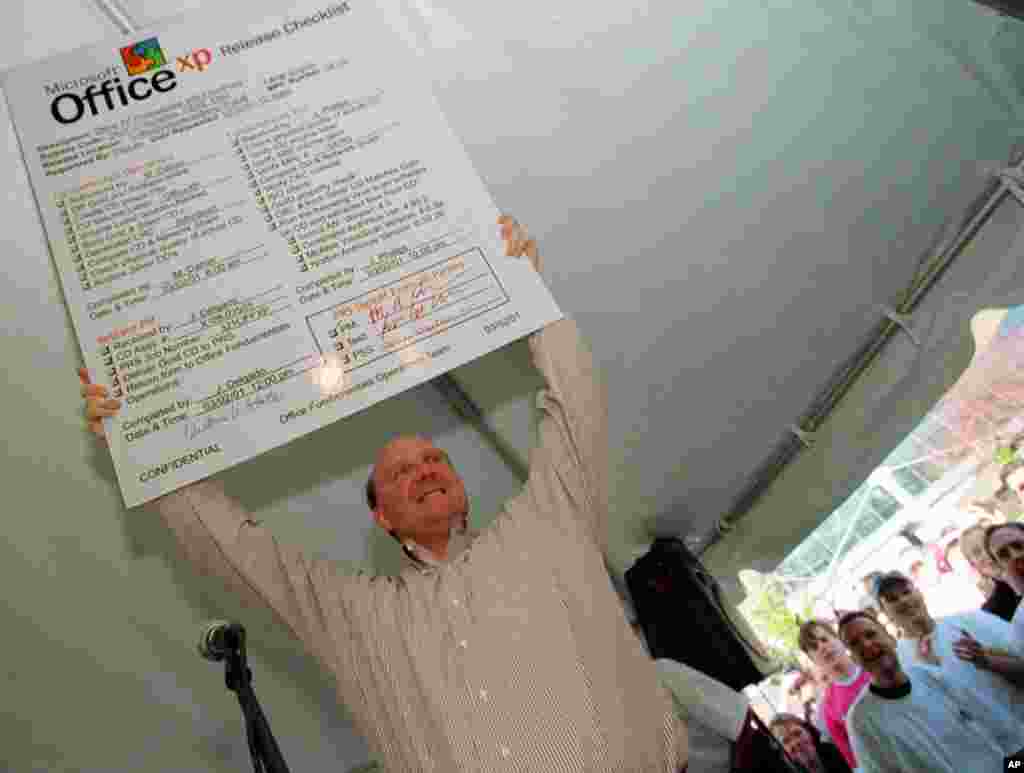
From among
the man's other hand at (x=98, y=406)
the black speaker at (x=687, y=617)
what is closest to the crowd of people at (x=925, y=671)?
the black speaker at (x=687, y=617)

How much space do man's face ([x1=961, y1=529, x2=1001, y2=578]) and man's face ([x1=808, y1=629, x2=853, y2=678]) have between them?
27 cm

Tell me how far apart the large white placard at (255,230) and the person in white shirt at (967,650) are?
0.85 metres

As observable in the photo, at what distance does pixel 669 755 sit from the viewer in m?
0.73

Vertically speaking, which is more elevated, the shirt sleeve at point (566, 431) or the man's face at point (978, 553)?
the shirt sleeve at point (566, 431)

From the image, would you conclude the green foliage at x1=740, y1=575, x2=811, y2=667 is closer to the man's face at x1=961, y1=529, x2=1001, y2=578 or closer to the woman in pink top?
the woman in pink top

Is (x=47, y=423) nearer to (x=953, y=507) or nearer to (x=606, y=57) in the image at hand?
(x=606, y=57)

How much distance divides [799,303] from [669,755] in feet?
2.87

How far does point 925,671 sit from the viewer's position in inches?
43.0

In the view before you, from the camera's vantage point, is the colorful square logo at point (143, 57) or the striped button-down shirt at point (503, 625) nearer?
the striped button-down shirt at point (503, 625)

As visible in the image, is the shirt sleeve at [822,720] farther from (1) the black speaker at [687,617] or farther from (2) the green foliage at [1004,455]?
(2) the green foliage at [1004,455]

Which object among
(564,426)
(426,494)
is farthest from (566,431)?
(426,494)

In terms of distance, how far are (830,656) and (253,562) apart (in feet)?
3.39

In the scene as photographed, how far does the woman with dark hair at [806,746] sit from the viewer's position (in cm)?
112
